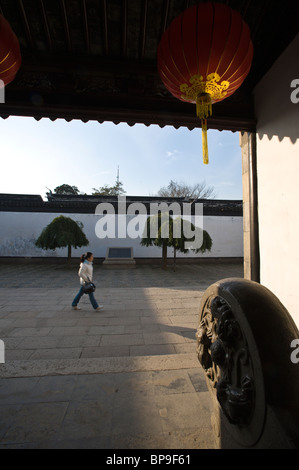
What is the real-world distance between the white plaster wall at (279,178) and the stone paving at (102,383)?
4.43 feet

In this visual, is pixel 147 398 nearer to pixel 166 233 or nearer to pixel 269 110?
pixel 269 110

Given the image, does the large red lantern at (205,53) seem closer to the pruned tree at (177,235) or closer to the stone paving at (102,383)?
the stone paving at (102,383)

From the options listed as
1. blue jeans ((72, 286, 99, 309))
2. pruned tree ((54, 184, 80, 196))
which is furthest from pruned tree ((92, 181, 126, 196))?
blue jeans ((72, 286, 99, 309))

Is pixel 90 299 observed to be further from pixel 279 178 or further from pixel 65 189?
pixel 65 189

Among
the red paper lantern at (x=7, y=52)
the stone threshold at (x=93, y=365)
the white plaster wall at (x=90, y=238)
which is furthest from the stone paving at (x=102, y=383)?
the white plaster wall at (x=90, y=238)

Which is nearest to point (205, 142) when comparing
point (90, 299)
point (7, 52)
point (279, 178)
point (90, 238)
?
point (279, 178)

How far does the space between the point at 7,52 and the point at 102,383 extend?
278 centimetres

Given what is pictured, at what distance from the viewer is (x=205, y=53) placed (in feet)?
5.35

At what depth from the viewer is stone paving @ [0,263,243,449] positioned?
162 cm

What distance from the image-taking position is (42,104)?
8.50 feet

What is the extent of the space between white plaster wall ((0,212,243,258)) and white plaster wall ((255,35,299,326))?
12596 millimetres

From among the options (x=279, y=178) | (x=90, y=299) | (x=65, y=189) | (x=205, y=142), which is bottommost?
(x=90, y=299)
